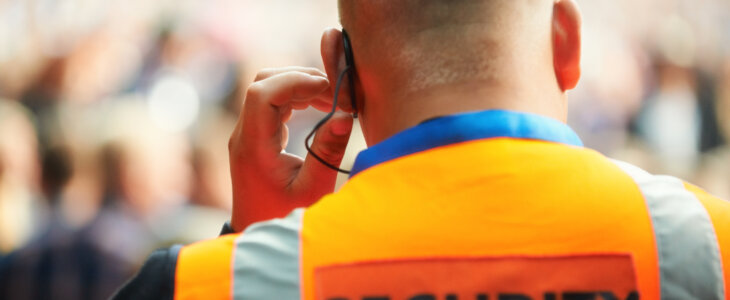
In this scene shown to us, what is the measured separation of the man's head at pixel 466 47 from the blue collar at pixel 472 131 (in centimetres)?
4

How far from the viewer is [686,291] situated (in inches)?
26.5

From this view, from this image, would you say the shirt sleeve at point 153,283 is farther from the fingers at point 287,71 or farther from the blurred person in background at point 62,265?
the blurred person in background at point 62,265

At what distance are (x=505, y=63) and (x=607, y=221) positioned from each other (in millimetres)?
226

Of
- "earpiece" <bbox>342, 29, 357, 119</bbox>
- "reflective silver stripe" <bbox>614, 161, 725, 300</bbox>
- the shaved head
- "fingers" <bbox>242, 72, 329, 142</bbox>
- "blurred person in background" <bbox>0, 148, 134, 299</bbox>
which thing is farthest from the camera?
"blurred person in background" <bbox>0, 148, 134, 299</bbox>

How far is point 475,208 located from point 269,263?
242mm

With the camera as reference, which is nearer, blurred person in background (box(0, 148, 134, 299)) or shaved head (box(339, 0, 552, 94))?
shaved head (box(339, 0, 552, 94))

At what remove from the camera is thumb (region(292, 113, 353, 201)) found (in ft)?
3.64

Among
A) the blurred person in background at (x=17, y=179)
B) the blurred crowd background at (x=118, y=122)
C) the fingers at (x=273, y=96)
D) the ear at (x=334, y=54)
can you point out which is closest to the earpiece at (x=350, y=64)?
the ear at (x=334, y=54)

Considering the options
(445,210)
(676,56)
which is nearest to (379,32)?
(445,210)

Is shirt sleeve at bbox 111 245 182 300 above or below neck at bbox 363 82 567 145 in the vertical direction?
below

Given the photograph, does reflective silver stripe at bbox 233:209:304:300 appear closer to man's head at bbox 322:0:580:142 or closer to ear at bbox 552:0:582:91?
man's head at bbox 322:0:580:142

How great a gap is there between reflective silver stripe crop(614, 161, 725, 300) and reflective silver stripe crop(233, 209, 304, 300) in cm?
40

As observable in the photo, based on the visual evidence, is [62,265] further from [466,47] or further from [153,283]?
[466,47]

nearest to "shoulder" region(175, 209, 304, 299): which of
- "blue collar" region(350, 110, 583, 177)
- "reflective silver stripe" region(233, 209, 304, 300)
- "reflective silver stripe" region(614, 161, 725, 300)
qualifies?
"reflective silver stripe" region(233, 209, 304, 300)
